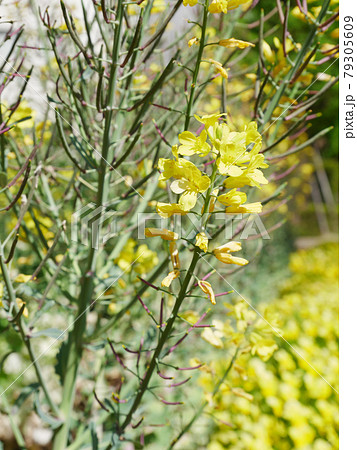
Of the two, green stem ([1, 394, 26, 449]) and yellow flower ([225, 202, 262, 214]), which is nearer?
yellow flower ([225, 202, 262, 214])

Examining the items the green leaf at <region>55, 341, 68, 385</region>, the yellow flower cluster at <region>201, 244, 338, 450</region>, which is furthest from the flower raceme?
the yellow flower cluster at <region>201, 244, 338, 450</region>

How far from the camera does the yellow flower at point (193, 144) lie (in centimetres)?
54

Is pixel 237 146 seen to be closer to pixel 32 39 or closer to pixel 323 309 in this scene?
pixel 32 39

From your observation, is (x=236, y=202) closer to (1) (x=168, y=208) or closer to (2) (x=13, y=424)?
(1) (x=168, y=208)

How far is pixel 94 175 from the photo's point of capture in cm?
116

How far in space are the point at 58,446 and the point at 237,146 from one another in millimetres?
936

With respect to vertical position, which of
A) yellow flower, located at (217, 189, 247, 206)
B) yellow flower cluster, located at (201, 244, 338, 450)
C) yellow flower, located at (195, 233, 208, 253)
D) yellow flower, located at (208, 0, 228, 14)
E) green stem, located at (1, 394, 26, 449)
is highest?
yellow flower, located at (208, 0, 228, 14)

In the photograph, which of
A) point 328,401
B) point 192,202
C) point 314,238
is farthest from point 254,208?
point 314,238

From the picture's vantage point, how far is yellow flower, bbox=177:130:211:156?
0.54 meters

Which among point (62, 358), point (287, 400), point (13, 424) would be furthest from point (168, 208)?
point (287, 400)

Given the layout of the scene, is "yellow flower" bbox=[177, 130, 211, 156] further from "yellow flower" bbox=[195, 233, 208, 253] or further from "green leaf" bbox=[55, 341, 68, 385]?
"green leaf" bbox=[55, 341, 68, 385]

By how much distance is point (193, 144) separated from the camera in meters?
0.55

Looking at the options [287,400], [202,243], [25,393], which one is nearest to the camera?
[202,243]

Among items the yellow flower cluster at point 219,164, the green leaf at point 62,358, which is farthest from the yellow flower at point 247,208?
the green leaf at point 62,358
